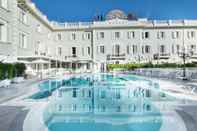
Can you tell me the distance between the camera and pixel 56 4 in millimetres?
39375

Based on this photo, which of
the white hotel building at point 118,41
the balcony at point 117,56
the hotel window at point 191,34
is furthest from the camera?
the hotel window at point 191,34

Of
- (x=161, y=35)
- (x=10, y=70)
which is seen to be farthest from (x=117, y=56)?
(x=10, y=70)

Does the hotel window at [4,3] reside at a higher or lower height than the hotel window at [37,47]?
higher

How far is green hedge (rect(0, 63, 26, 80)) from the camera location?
16.9 metres

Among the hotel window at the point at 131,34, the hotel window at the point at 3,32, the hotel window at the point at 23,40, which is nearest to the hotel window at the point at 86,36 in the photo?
the hotel window at the point at 131,34

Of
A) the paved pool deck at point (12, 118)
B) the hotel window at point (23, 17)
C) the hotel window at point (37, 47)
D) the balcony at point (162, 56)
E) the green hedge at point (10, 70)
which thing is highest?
the hotel window at point (23, 17)

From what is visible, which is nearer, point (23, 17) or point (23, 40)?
point (23, 40)

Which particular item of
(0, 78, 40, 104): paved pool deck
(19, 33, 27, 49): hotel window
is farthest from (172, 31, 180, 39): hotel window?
(0, 78, 40, 104): paved pool deck

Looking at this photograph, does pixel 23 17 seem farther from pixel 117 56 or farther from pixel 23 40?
pixel 117 56

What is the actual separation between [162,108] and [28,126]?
13.4 feet

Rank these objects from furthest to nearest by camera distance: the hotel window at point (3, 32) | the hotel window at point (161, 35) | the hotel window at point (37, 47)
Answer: the hotel window at point (161, 35)
the hotel window at point (37, 47)
the hotel window at point (3, 32)

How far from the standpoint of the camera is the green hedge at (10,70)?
16.9m

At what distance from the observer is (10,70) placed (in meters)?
18.1

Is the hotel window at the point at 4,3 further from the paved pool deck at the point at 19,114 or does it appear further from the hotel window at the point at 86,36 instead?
the hotel window at the point at 86,36
